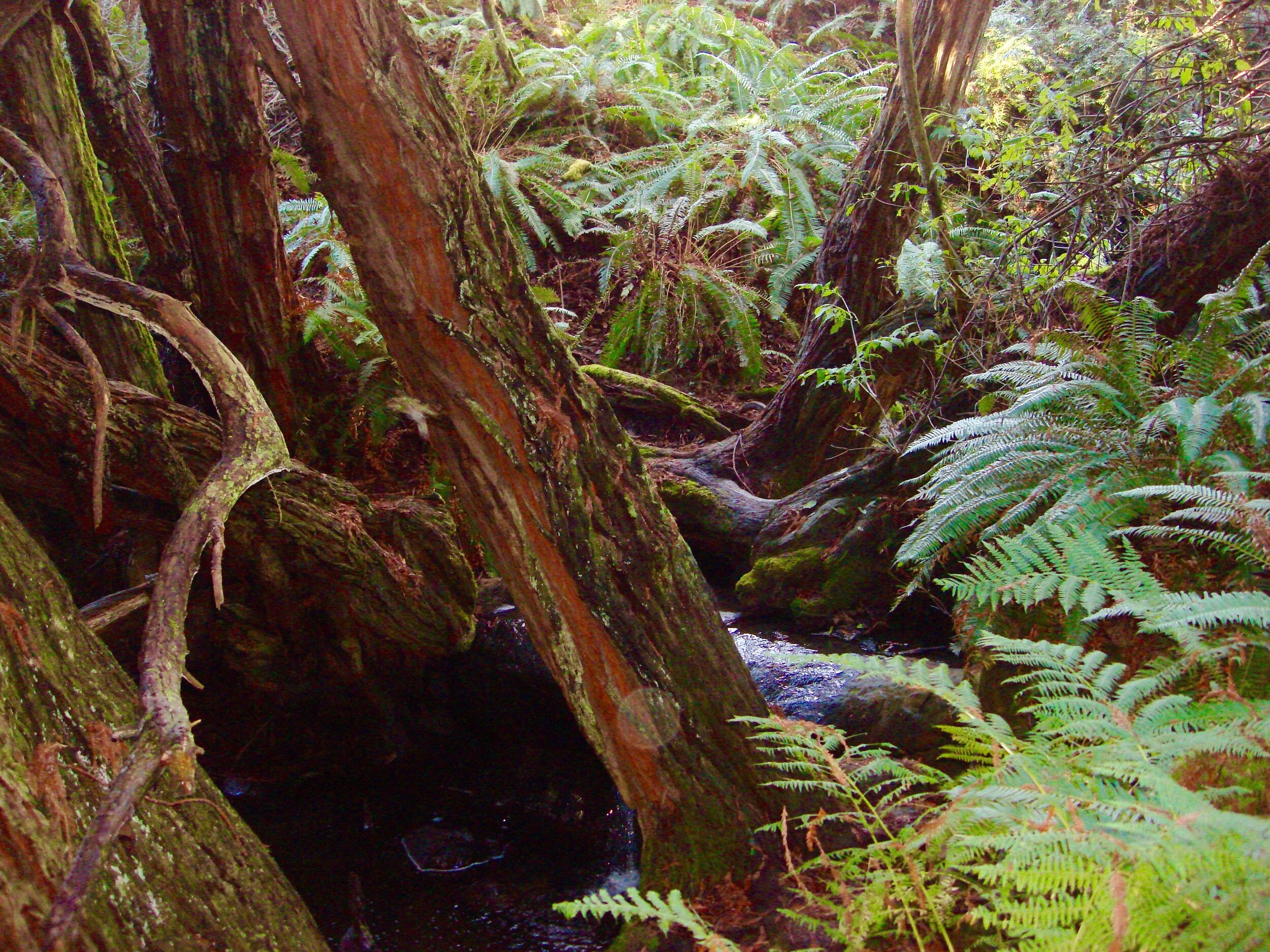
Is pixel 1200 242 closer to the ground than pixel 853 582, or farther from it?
farther from it

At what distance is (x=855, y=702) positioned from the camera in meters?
3.57

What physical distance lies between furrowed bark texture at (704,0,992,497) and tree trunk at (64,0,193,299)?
128 inches

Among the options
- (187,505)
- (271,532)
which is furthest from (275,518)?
(187,505)

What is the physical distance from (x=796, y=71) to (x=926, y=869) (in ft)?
28.6

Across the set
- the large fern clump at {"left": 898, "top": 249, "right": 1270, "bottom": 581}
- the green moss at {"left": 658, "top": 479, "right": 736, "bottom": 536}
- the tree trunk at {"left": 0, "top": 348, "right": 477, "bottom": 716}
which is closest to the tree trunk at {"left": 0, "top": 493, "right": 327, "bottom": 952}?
the tree trunk at {"left": 0, "top": 348, "right": 477, "bottom": 716}

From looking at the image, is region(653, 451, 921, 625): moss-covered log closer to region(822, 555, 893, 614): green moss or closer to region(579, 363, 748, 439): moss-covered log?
region(822, 555, 893, 614): green moss

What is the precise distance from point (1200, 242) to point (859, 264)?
180 cm

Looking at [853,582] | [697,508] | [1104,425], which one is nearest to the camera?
[1104,425]

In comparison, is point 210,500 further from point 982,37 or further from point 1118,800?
point 982,37

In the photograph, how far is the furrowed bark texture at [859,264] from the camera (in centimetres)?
459

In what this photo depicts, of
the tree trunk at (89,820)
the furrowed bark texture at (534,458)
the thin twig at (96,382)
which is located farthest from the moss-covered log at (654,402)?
the tree trunk at (89,820)

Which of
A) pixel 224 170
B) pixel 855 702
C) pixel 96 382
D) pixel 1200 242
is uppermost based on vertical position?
pixel 224 170

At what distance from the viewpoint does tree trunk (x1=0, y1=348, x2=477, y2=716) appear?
2898 mm

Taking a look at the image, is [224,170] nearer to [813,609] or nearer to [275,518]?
[275,518]
